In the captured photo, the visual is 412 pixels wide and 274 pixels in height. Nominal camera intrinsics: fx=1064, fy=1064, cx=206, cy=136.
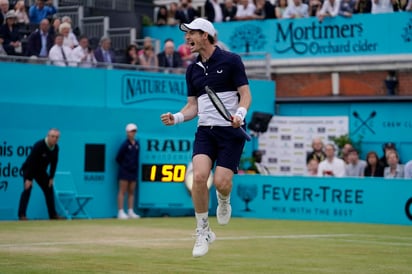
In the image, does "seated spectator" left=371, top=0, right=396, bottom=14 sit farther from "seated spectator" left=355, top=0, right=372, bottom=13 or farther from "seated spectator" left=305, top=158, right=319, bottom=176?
"seated spectator" left=305, top=158, right=319, bottom=176

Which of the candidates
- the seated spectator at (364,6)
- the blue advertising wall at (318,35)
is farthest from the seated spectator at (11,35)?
the seated spectator at (364,6)

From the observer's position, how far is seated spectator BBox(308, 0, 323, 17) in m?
27.1

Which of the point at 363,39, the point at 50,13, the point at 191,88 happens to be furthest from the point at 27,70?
the point at 191,88

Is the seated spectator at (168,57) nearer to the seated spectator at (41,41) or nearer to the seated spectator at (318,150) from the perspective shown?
the seated spectator at (41,41)

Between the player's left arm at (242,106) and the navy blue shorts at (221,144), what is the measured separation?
0.28 meters

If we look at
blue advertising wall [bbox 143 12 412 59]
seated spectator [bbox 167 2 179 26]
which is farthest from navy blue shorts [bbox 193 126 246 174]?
seated spectator [bbox 167 2 179 26]

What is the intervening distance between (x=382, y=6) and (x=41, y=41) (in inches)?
334

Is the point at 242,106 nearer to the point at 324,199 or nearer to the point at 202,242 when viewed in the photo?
the point at 202,242

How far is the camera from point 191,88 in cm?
1171

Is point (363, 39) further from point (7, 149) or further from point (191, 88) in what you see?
point (191, 88)

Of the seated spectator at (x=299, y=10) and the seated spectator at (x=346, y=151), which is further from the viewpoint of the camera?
the seated spectator at (x=299, y=10)

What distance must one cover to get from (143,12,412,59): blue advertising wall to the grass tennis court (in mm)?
7195

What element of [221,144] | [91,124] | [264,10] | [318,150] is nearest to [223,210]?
[221,144]

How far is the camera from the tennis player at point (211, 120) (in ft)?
36.7
